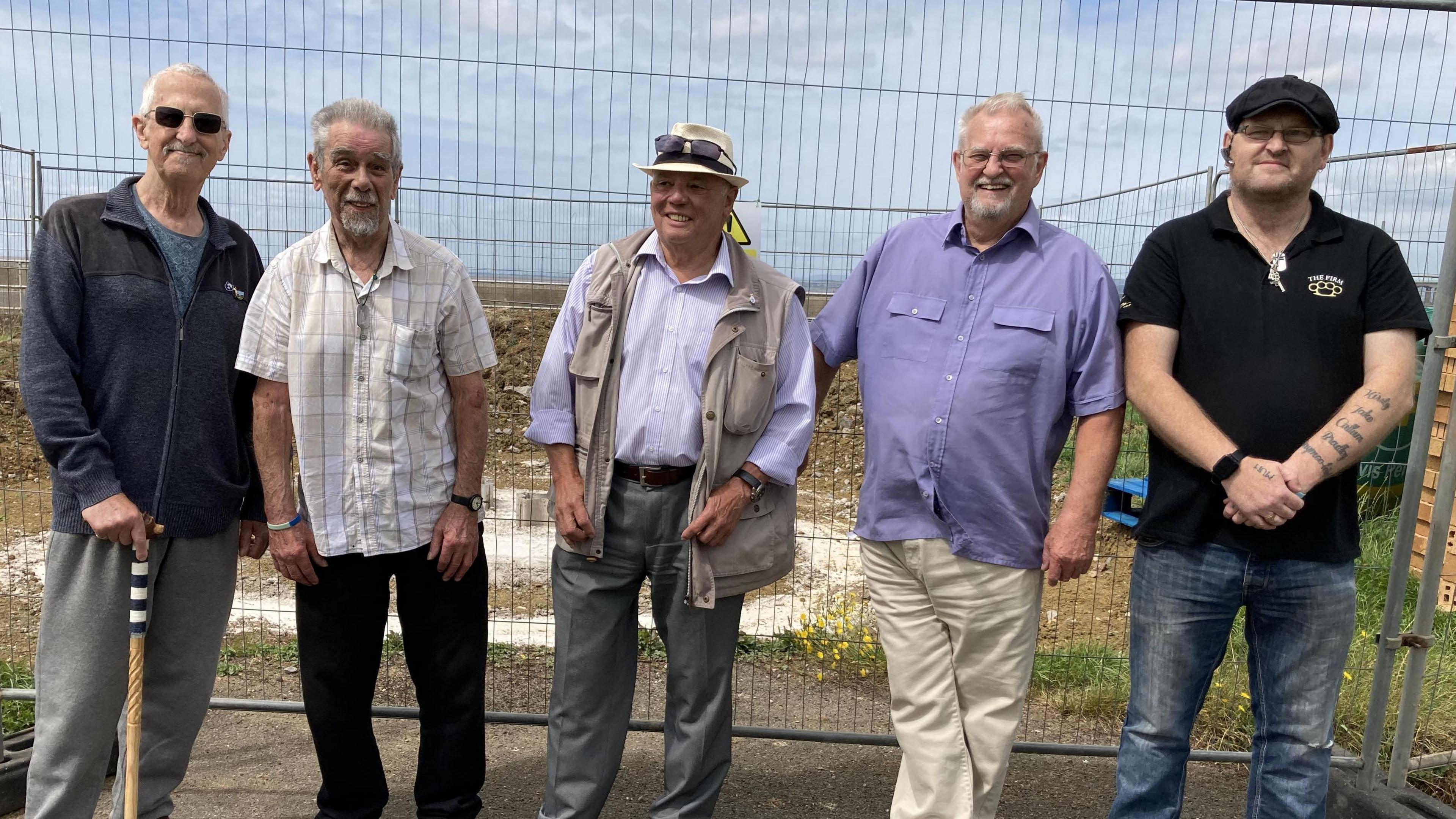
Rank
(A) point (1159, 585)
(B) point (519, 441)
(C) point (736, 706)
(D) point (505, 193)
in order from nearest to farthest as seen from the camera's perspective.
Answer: (A) point (1159, 585) < (D) point (505, 193) < (C) point (736, 706) < (B) point (519, 441)

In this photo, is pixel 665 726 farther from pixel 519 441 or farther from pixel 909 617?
pixel 519 441

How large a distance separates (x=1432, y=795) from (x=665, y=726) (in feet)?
9.15

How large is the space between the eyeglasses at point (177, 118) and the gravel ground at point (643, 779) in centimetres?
221

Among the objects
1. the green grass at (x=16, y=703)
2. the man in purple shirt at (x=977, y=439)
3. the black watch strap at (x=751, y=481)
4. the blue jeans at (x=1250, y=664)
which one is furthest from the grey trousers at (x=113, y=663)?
the blue jeans at (x=1250, y=664)

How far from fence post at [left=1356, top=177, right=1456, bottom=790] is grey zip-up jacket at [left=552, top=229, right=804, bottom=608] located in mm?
2038

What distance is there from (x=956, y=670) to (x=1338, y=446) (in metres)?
1.18

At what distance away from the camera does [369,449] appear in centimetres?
296

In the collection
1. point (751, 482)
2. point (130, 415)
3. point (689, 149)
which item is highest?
point (689, 149)

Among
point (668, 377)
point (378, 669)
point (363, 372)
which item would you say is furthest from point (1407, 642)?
point (363, 372)

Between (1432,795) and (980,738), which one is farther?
(1432,795)

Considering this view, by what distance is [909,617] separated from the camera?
312 cm

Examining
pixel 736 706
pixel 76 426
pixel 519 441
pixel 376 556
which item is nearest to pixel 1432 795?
pixel 736 706

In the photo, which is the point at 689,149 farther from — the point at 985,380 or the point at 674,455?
the point at 985,380

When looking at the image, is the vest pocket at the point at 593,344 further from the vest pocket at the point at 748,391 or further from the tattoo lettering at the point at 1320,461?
the tattoo lettering at the point at 1320,461
